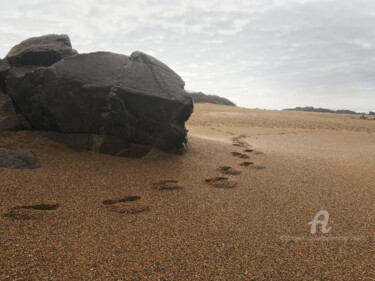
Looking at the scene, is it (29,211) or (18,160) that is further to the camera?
(18,160)

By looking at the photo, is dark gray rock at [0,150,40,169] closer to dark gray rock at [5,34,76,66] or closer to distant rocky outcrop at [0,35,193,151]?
distant rocky outcrop at [0,35,193,151]

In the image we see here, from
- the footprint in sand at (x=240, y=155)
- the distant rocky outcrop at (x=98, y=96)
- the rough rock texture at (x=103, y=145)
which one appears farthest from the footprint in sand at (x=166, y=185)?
the footprint in sand at (x=240, y=155)

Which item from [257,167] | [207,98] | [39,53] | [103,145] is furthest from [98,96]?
[207,98]

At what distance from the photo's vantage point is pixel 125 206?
2244 mm

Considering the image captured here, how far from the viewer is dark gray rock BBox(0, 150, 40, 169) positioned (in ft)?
9.10

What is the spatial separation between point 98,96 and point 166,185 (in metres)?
1.59

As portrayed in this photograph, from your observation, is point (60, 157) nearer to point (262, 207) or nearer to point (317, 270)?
point (262, 207)

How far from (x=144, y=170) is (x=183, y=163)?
0.64m

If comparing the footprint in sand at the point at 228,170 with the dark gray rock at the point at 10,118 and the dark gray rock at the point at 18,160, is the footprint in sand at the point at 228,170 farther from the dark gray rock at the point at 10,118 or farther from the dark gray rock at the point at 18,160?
the dark gray rock at the point at 10,118

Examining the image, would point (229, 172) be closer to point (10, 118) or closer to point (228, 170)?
point (228, 170)

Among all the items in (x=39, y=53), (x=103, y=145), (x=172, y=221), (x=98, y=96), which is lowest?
(x=172, y=221)

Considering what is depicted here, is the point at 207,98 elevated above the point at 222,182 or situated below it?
above

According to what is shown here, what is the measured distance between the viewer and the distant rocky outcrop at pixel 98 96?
135 inches

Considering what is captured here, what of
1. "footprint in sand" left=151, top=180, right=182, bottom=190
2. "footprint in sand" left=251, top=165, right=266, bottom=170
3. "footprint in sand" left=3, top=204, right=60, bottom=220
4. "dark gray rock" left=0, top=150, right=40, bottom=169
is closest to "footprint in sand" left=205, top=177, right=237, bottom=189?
"footprint in sand" left=151, top=180, right=182, bottom=190
